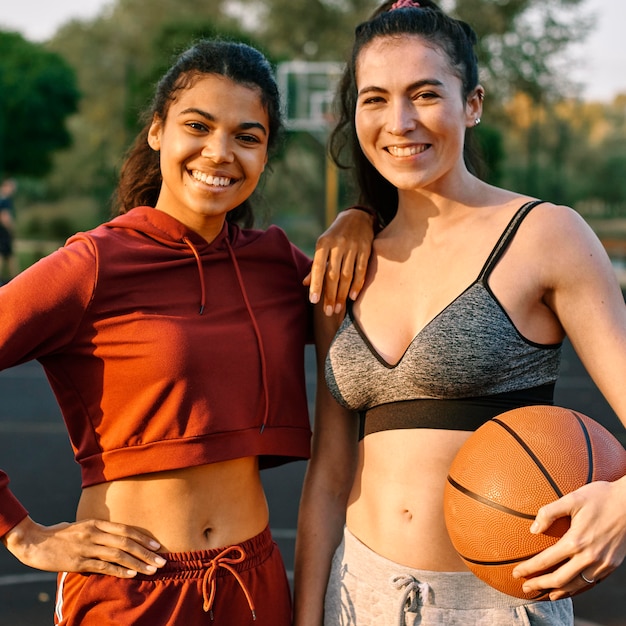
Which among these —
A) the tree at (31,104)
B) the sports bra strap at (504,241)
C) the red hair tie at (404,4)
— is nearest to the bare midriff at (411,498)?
the sports bra strap at (504,241)

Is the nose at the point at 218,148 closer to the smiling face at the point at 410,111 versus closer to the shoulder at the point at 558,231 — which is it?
the smiling face at the point at 410,111

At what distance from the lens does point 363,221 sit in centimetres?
284

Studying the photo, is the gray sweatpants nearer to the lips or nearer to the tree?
the lips

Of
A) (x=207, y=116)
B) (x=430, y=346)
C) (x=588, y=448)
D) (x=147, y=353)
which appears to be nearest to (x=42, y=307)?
(x=147, y=353)

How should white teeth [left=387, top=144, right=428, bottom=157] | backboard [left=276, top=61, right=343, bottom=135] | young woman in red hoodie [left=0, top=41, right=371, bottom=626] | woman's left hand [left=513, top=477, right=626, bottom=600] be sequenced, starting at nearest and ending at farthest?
woman's left hand [left=513, top=477, right=626, bottom=600], young woman in red hoodie [left=0, top=41, right=371, bottom=626], white teeth [left=387, top=144, right=428, bottom=157], backboard [left=276, top=61, right=343, bottom=135]

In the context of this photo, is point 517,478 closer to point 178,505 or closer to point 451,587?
point 451,587

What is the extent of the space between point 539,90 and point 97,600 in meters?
28.6

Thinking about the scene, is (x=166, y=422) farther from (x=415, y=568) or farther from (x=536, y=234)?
(x=536, y=234)

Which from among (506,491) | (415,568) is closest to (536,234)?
(506,491)

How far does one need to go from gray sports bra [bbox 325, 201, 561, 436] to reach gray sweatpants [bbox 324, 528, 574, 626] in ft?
1.22

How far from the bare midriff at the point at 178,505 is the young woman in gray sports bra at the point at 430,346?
265mm

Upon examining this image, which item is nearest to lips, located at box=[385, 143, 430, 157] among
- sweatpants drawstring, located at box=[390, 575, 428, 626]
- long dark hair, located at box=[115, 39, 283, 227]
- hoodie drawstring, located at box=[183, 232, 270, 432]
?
long dark hair, located at box=[115, 39, 283, 227]

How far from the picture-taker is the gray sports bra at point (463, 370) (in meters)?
2.26

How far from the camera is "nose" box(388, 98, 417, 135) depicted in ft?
7.87
